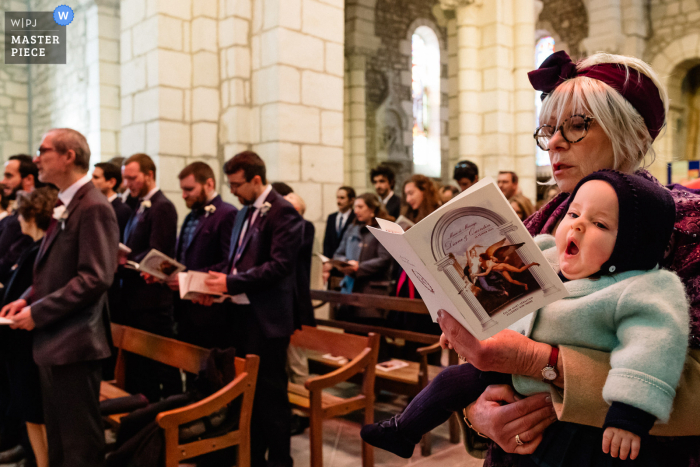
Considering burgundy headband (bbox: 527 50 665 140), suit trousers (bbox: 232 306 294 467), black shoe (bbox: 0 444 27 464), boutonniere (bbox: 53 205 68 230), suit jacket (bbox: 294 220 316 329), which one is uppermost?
burgundy headband (bbox: 527 50 665 140)

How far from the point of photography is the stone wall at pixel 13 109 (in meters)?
10.2

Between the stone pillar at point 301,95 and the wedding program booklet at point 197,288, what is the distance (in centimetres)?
200

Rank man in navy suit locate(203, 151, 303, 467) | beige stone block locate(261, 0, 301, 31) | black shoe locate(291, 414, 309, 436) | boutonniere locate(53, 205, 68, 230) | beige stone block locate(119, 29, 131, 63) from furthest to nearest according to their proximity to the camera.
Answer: beige stone block locate(119, 29, 131, 63)
beige stone block locate(261, 0, 301, 31)
black shoe locate(291, 414, 309, 436)
man in navy suit locate(203, 151, 303, 467)
boutonniere locate(53, 205, 68, 230)

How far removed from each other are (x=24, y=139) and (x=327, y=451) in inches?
394

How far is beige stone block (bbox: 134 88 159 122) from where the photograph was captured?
17.0ft

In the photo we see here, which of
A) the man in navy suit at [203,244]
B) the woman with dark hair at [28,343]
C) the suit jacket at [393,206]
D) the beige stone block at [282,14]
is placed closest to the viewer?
the woman with dark hair at [28,343]

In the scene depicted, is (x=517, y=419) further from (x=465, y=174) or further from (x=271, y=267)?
(x=465, y=174)

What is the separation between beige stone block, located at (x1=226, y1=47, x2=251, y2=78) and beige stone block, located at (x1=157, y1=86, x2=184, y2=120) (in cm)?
56

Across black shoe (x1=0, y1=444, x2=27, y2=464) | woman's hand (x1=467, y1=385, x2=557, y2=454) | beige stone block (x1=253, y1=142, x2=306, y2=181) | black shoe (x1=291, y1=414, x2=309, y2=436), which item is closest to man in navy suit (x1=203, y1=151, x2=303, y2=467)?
black shoe (x1=291, y1=414, x2=309, y2=436)

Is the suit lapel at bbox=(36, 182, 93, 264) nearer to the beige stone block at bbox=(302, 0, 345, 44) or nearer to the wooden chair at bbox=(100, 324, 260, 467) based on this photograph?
the wooden chair at bbox=(100, 324, 260, 467)

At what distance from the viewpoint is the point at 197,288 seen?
307 cm

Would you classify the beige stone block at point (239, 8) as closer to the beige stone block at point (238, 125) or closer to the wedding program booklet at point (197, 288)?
the beige stone block at point (238, 125)

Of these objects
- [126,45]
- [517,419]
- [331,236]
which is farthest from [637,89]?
[126,45]

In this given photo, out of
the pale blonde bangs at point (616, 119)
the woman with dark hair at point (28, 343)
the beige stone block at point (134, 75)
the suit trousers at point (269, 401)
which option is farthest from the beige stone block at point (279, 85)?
the pale blonde bangs at point (616, 119)
